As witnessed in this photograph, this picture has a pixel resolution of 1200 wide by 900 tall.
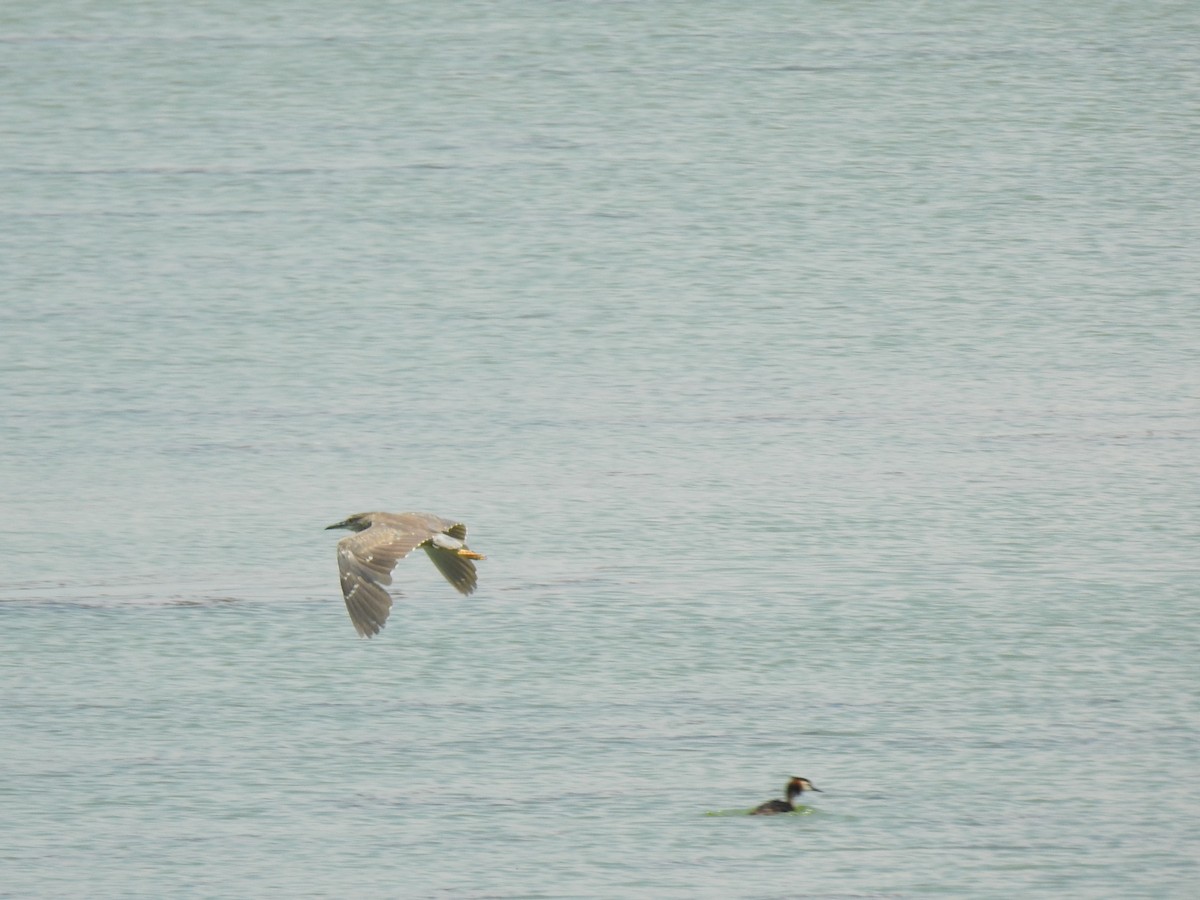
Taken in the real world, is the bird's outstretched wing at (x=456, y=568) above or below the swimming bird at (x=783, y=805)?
above

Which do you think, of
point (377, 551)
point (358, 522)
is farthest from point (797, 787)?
point (358, 522)

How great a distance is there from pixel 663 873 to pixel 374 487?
8.46 ft

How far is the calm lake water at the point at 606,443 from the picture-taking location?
6.22m

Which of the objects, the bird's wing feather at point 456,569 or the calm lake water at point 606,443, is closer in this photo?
the calm lake water at point 606,443

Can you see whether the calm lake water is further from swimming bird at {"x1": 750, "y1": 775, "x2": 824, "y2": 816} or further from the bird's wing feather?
the bird's wing feather

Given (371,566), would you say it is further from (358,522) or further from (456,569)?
(456,569)

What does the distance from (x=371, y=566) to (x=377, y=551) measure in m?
0.08

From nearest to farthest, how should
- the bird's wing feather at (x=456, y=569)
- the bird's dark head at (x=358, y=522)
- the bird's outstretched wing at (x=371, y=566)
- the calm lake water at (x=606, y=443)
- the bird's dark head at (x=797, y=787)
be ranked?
the bird's outstretched wing at (x=371, y=566), the bird's dark head at (x=797, y=787), the calm lake water at (x=606, y=443), the bird's dark head at (x=358, y=522), the bird's wing feather at (x=456, y=569)

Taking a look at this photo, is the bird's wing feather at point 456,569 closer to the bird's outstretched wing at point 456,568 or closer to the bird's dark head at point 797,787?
the bird's outstretched wing at point 456,568

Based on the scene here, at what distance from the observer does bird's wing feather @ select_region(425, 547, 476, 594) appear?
6.73 metres

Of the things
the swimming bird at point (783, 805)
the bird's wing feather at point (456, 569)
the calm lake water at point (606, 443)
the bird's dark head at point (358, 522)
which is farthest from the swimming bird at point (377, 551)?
the swimming bird at point (783, 805)

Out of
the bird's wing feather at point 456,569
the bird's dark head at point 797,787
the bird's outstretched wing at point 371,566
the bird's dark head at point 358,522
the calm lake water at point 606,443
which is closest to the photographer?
the bird's outstretched wing at point 371,566

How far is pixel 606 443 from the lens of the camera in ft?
27.6

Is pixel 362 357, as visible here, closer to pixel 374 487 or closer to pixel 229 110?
pixel 374 487
